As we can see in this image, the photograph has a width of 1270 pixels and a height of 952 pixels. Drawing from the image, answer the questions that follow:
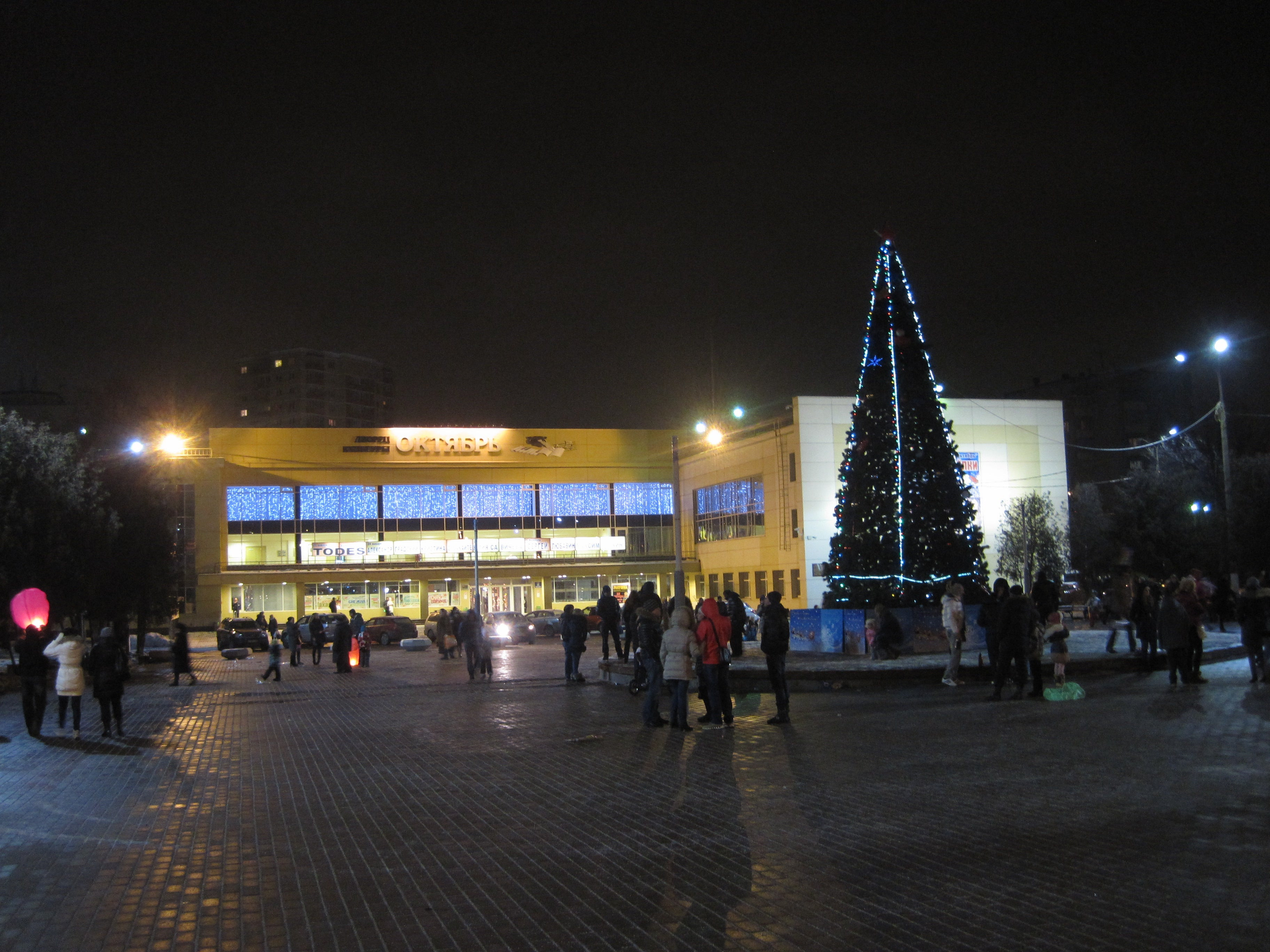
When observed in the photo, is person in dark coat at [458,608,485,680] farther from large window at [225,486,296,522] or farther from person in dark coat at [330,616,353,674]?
large window at [225,486,296,522]

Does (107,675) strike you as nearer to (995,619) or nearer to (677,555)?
(677,555)

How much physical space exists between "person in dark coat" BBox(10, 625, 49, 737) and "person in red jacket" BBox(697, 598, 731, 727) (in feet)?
30.2

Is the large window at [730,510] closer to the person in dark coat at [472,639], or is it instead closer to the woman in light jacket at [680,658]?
the person in dark coat at [472,639]

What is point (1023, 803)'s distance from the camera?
27.6ft

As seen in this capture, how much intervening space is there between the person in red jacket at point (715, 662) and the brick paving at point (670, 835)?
1.50 feet

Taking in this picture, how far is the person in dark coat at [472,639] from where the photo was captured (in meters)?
23.0

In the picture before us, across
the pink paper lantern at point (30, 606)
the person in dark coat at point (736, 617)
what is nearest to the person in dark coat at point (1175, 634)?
the person in dark coat at point (736, 617)

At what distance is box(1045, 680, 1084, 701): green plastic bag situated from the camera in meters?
15.1

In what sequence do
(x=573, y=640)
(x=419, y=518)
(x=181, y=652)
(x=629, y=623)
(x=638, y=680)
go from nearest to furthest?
(x=638, y=680)
(x=629, y=623)
(x=573, y=640)
(x=181, y=652)
(x=419, y=518)

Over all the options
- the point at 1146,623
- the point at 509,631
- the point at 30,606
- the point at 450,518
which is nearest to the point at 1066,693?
the point at 1146,623

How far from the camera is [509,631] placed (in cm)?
4553

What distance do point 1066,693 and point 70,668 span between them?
13974 mm

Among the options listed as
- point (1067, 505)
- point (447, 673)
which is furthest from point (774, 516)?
point (447, 673)

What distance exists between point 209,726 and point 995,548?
44.0 meters
